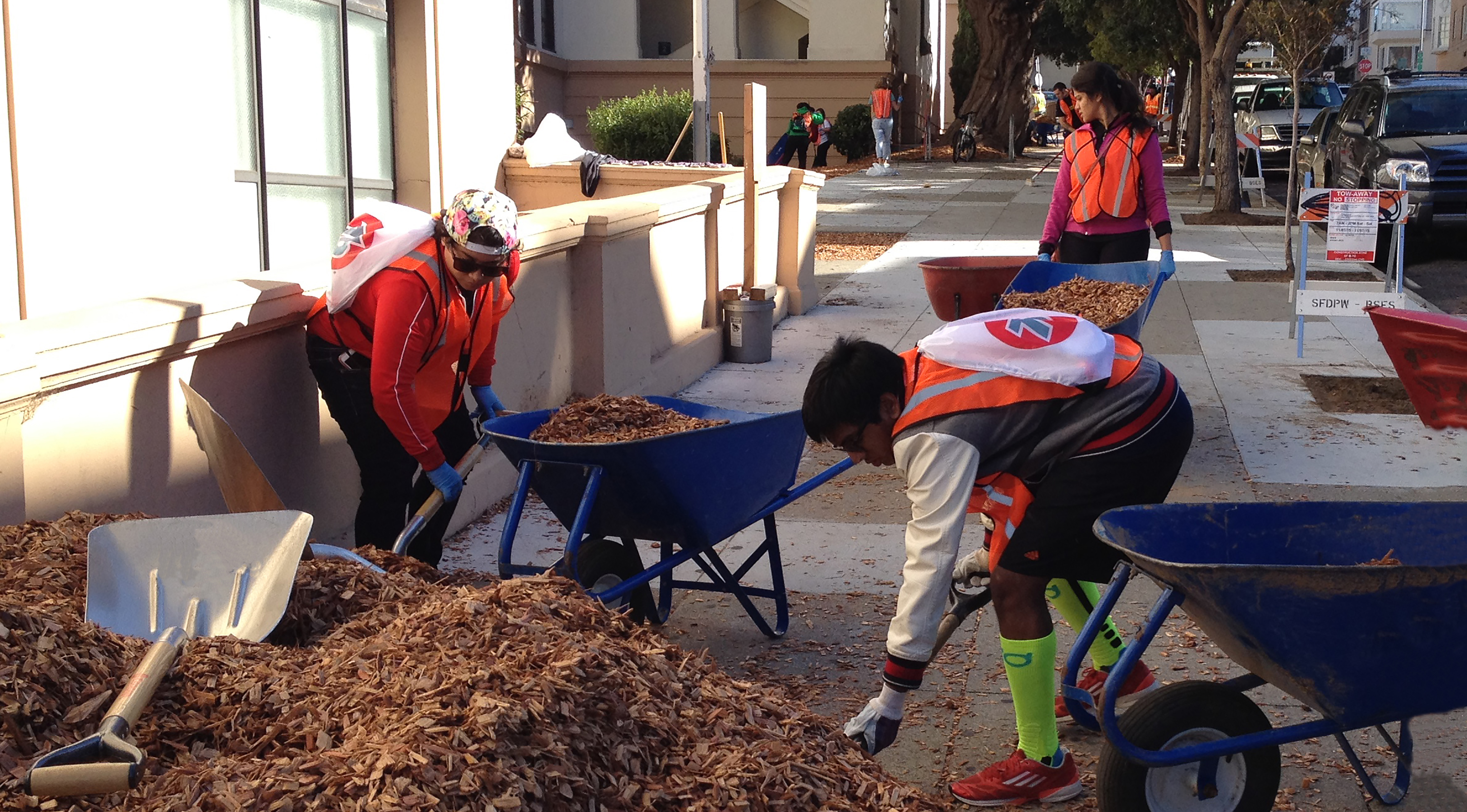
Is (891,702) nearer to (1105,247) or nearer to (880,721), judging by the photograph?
(880,721)

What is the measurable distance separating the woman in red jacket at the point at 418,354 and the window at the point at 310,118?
4.94 m

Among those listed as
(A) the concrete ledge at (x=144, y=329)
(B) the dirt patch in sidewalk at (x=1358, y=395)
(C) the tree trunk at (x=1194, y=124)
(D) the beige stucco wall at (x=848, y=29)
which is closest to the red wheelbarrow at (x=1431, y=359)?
(A) the concrete ledge at (x=144, y=329)

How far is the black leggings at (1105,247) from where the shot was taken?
7.58 metres

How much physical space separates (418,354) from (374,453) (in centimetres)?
52

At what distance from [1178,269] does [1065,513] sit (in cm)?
1183

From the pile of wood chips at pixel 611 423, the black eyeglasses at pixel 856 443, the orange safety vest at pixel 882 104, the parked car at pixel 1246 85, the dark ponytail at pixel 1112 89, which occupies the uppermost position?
the parked car at pixel 1246 85

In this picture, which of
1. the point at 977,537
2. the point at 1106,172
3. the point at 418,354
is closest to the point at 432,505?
the point at 418,354

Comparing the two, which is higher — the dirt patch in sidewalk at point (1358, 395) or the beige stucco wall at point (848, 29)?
the beige stucco wall at point (848, 29)

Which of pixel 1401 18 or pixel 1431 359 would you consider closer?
pixel 1431 359

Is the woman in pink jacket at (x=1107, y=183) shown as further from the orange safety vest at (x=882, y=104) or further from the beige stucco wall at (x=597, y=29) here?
the beige stucco wall at (x=597, y=29)

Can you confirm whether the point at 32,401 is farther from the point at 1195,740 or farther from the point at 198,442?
the point at 1195,740

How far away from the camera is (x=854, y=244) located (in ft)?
57.9

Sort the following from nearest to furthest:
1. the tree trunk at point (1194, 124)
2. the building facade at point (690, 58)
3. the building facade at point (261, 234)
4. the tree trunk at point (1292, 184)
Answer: the building facade at point (261, 234), the tree trunk at point (1292, 184), the tree trunk at point (1194, 124), the building facade at point (690, 58)

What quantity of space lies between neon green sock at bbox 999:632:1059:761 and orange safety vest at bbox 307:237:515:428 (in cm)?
217
